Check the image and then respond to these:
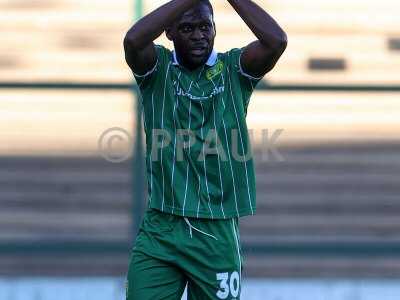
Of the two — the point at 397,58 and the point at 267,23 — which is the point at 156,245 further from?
the point at 397,58

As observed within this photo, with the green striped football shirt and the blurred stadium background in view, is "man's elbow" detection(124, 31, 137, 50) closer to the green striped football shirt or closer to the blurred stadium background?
the green striped football shirt

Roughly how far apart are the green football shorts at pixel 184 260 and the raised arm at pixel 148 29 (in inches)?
26.4

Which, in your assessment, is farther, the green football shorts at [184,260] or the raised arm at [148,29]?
the green football shorts at [184,260]

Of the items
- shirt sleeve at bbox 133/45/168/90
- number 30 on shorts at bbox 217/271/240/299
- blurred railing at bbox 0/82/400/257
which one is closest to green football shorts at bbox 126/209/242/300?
number 30 on shorts at bbox 217/271/240/299

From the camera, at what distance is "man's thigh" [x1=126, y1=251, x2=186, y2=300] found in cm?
452

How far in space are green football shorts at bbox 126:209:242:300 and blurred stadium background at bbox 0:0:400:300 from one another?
2338 millimetres

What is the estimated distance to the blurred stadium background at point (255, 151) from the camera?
6859mm

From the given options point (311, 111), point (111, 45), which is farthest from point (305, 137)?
point (111, 45)

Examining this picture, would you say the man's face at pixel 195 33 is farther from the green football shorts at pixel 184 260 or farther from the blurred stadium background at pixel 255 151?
the blurred stadium background at pixel 255 151

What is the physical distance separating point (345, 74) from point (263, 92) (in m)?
0.54

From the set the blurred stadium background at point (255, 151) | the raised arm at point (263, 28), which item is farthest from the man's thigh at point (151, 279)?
the blurred stadium background at point (255, 151)

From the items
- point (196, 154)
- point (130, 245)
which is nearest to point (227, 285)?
point (196, 154)

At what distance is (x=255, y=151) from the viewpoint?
701cm

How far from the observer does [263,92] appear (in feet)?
22.8
